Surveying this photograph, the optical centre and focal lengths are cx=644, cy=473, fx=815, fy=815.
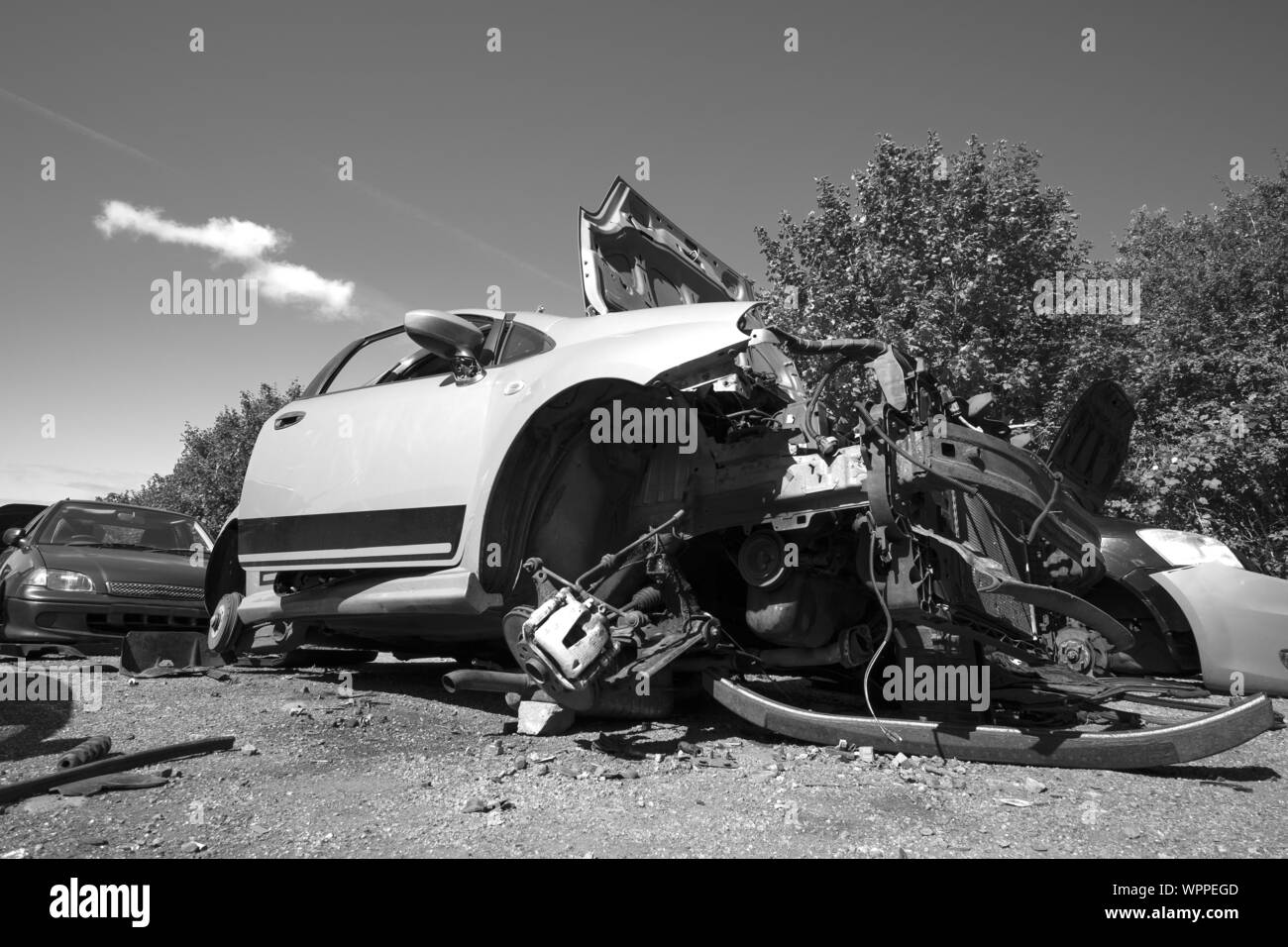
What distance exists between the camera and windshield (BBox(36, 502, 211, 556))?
7.53 metres

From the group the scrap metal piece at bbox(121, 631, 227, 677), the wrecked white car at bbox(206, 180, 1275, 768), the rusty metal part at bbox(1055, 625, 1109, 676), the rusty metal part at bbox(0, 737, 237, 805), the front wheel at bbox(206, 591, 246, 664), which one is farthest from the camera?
the scrap metal piece at bbox(121, 631, 227, 677)

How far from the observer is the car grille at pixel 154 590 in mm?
6750

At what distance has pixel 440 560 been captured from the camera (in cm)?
381

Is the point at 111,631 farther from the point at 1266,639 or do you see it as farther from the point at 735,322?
the point at 1266,639

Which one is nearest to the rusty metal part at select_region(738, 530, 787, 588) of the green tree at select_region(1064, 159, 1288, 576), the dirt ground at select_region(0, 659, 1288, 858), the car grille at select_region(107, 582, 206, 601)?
the dirt ground at select_region(0, 659, 1288, 858)

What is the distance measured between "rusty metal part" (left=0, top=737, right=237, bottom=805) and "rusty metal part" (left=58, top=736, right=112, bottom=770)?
58mm

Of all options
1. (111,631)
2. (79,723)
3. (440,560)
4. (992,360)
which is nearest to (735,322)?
(440,560)

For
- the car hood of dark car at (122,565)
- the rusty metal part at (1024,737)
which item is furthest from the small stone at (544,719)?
the car hood of dark car at (122,565)

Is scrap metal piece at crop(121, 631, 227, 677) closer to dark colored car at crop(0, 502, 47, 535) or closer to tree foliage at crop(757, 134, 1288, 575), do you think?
dark colored car at crop(0, 502, 47, 535)

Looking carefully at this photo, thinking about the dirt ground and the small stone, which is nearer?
the dirt ground

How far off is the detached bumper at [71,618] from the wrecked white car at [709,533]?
3032 millimetres

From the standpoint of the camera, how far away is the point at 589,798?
279 centimetres

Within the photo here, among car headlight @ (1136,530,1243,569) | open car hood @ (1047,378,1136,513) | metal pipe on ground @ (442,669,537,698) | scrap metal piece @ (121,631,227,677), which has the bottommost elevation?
scrap metal piece @ (121,631,227,677)
